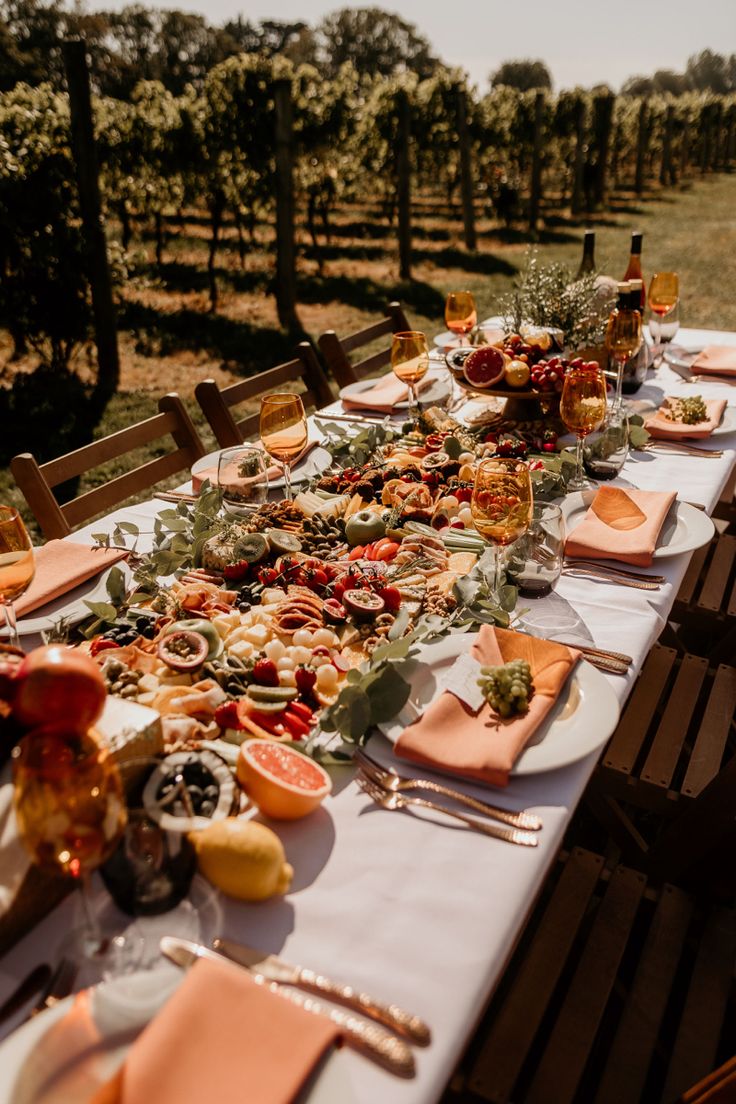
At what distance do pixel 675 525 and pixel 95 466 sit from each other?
79.2 inches

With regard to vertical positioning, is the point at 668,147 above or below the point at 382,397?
above

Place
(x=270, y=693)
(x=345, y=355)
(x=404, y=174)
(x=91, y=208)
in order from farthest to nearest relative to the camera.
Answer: (x=404, y=174) < (x=91, y=208) < (x=345, y=355) < (x=270, y=693)

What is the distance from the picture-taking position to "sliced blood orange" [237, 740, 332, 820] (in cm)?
129

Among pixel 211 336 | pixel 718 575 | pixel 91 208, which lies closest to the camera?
pixel 718 575

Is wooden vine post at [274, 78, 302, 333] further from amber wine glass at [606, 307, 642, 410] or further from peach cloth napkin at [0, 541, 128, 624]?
peach cloth napkin at [0, 541, 128, 624]

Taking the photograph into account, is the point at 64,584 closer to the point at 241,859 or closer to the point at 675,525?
the point at 241,859

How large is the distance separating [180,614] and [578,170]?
20.8 m

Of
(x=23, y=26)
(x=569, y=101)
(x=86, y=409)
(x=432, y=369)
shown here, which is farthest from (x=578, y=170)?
(x=23, y=26)

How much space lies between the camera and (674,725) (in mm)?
2434

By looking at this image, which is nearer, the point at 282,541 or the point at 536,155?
the point at 282,541

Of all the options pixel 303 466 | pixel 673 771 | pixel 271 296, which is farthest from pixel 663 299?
pixel 271 296

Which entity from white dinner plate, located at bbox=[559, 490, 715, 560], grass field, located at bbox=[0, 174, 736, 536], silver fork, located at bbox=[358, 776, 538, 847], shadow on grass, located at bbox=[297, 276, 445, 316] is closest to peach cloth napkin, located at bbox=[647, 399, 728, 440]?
white dinner plate, located at bbox=[559, 490, 715, 560]

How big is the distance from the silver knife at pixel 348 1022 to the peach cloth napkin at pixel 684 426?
245 centimetres

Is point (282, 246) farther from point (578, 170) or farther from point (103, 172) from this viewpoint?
point (578, 170)
